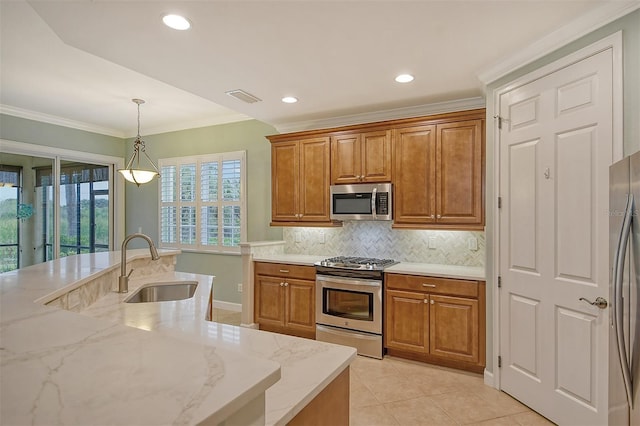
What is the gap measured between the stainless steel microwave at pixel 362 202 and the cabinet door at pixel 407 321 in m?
0.83

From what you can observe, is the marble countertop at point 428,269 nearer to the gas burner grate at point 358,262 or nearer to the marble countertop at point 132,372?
the gas burner grate at point 358,262

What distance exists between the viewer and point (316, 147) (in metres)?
4.13

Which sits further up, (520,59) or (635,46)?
(520,59)

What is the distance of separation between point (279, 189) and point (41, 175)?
3.59 meters

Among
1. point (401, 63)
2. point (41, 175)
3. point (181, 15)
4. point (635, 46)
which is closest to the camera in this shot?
point (635, 46)

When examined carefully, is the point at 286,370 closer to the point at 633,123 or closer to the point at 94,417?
the point at 94,417

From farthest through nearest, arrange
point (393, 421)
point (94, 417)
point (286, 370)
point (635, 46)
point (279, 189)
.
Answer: point (279, 189) < point (393, 421) < point (635, 46) < point (286, 370) < point (94, 417)

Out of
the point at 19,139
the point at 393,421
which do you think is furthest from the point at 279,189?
the point at 19,139

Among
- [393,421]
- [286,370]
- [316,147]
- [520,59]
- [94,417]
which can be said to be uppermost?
[520,59]

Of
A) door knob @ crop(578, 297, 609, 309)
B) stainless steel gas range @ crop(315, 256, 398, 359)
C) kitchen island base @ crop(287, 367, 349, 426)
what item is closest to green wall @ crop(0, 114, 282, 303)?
stainless steel gas range @ crop(315, 256, 398, 359)

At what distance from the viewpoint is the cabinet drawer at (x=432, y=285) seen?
3127 millimetres

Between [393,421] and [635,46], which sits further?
[393,421]

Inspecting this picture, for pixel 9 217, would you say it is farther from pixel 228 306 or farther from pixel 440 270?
pixel 440 270

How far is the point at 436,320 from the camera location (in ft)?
10.7
